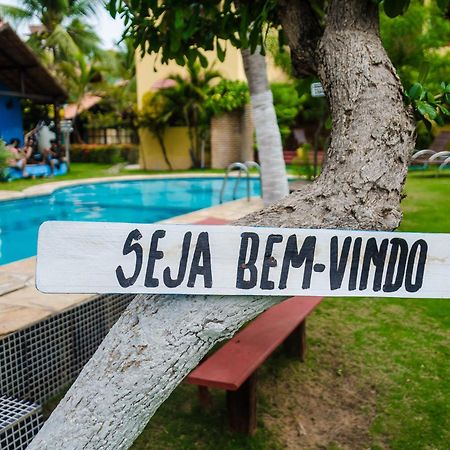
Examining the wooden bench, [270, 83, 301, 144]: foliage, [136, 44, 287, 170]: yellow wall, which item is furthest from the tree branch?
[136, 44, 287, 170]: yellow wall

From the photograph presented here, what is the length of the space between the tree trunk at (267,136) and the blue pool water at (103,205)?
374cm

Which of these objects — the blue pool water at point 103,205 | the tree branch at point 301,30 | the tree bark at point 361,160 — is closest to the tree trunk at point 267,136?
the blue pool water at point 103,205

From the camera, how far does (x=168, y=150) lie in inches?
823

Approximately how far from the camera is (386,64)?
1.57 meters

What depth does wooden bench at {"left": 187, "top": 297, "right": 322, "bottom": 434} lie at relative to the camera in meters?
2.65

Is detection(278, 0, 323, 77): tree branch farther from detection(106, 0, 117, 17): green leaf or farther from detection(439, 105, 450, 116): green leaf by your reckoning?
detection(106, 0, 117, 17): green leaf

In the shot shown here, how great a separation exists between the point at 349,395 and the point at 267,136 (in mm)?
3687

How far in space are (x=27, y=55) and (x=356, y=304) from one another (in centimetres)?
1370

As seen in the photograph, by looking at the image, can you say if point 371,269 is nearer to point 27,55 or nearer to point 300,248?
point 300,248

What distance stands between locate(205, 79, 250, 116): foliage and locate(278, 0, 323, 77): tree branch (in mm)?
15813

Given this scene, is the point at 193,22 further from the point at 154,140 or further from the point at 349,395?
the point at 154,140

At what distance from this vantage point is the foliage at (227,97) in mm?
17892

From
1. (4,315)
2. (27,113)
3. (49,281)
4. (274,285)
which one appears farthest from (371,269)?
(27,113)

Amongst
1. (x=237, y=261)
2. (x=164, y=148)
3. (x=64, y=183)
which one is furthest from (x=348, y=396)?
(x=164, y=148)
